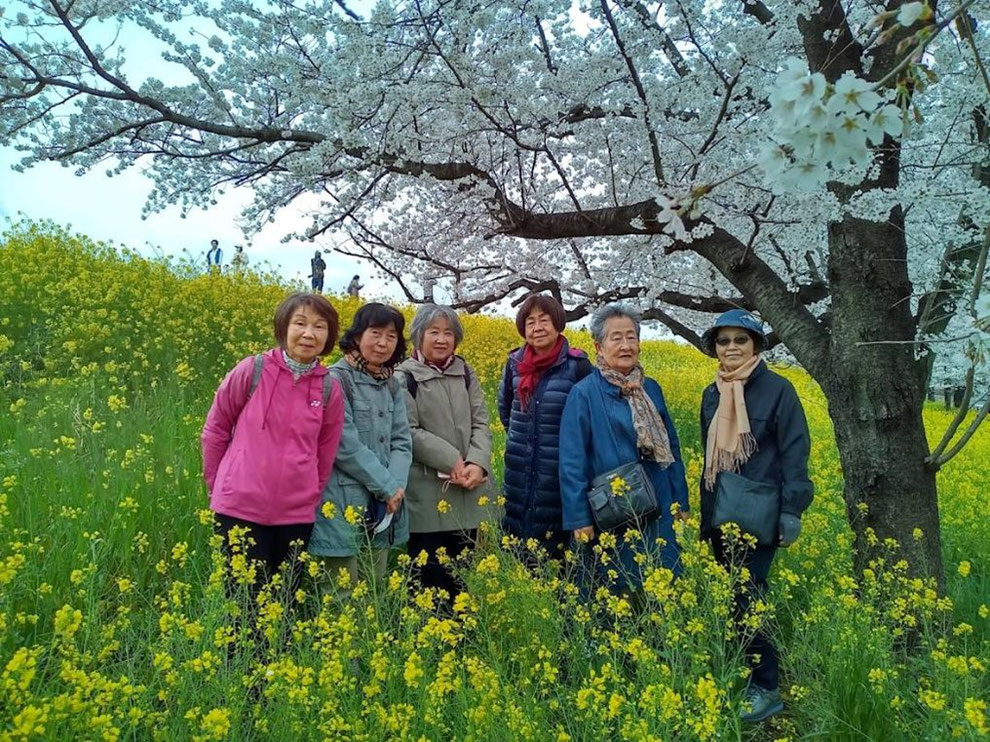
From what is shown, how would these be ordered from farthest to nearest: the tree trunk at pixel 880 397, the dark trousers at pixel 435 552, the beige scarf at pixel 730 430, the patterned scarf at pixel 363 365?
the dark trousers at pixel 435 552 < the tree trunk at pixel 880 397 < the patterned scarf at pixel 363 365 < the beige scarf at pixel 730 430

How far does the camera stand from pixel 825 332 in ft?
12.7

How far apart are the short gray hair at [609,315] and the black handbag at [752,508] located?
35.8 inches

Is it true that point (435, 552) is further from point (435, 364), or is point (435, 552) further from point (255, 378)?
point (255, 378)

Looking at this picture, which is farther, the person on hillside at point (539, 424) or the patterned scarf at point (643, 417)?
the person on hillside at point (539, 424)

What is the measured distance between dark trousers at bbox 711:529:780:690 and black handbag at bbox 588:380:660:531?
0.42 meters

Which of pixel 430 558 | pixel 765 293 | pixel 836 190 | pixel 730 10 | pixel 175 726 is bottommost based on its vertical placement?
pixel 175 726

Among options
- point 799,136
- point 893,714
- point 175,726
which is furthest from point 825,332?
point 175,726

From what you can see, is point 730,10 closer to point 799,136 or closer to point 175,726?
point 799,136

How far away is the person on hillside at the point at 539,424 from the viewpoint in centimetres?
356

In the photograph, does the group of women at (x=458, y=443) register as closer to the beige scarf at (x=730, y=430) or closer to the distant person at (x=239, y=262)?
the beige scarf at (x=730, y=430)

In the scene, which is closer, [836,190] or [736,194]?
[836,190]

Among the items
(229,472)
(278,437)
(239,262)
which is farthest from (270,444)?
(239,262)

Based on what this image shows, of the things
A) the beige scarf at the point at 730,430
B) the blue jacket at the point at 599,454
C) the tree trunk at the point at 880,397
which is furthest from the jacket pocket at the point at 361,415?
the tree trunk at the point at 880,397

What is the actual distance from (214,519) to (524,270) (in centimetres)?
352
